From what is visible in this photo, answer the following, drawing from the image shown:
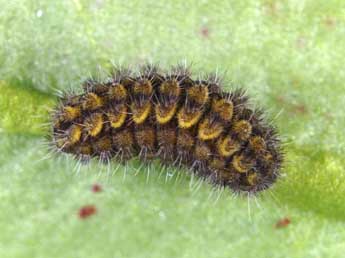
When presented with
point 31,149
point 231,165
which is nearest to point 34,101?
point 31,149

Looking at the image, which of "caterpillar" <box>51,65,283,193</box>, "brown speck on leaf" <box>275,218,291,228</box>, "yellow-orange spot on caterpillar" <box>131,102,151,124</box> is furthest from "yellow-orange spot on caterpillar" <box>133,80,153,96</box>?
"brown speck on leaf" <box>275,218,291,228</box>

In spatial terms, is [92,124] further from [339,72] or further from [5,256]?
[339,72]

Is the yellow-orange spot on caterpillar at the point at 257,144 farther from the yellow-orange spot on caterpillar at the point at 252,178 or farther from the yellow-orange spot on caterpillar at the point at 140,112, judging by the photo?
the yellow-orange spot on caterpillar at the point at 140,112

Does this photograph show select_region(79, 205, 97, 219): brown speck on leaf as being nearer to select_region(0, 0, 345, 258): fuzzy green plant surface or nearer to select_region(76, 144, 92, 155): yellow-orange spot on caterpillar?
select_region(0, 0, 345, 258): fuzzy green plant surface

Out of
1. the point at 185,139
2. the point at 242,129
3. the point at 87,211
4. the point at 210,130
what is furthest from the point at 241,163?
the point at 87,211

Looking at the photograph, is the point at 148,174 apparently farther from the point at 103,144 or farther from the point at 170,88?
the point at 170,88

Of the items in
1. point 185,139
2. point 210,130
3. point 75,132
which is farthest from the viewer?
point 75,132
